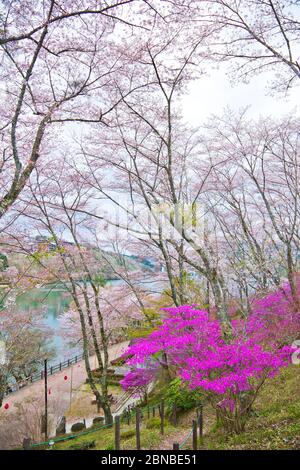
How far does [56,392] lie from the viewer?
1766cm

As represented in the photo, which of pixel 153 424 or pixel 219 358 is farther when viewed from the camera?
pixel 153 424

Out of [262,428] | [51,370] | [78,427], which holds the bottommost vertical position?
[78,427]

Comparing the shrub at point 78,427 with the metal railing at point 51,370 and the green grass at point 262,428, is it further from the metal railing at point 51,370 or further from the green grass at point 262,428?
the metal railing at point 51,370

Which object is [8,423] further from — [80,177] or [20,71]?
[20,71]

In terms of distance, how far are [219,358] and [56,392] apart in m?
15.3

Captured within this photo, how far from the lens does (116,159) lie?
30.9 feet

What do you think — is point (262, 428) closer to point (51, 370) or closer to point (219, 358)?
point (219, 358)

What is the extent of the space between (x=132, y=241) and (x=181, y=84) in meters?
7.21

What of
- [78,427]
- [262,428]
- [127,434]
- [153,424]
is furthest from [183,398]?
[78,427]

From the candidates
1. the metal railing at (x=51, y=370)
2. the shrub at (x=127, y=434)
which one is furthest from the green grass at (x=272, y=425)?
the metal railing at (x=51, y=370)

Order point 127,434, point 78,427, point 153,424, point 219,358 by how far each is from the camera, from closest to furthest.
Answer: point 219,358
point 127,434
point 153,424
point 78,427

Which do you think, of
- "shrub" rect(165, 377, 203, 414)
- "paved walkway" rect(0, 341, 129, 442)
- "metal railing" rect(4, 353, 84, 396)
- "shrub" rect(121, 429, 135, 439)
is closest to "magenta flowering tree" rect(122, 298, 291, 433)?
"shrub" rect(165, 377, 203, 414)

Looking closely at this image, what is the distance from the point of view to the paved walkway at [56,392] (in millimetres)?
13792
